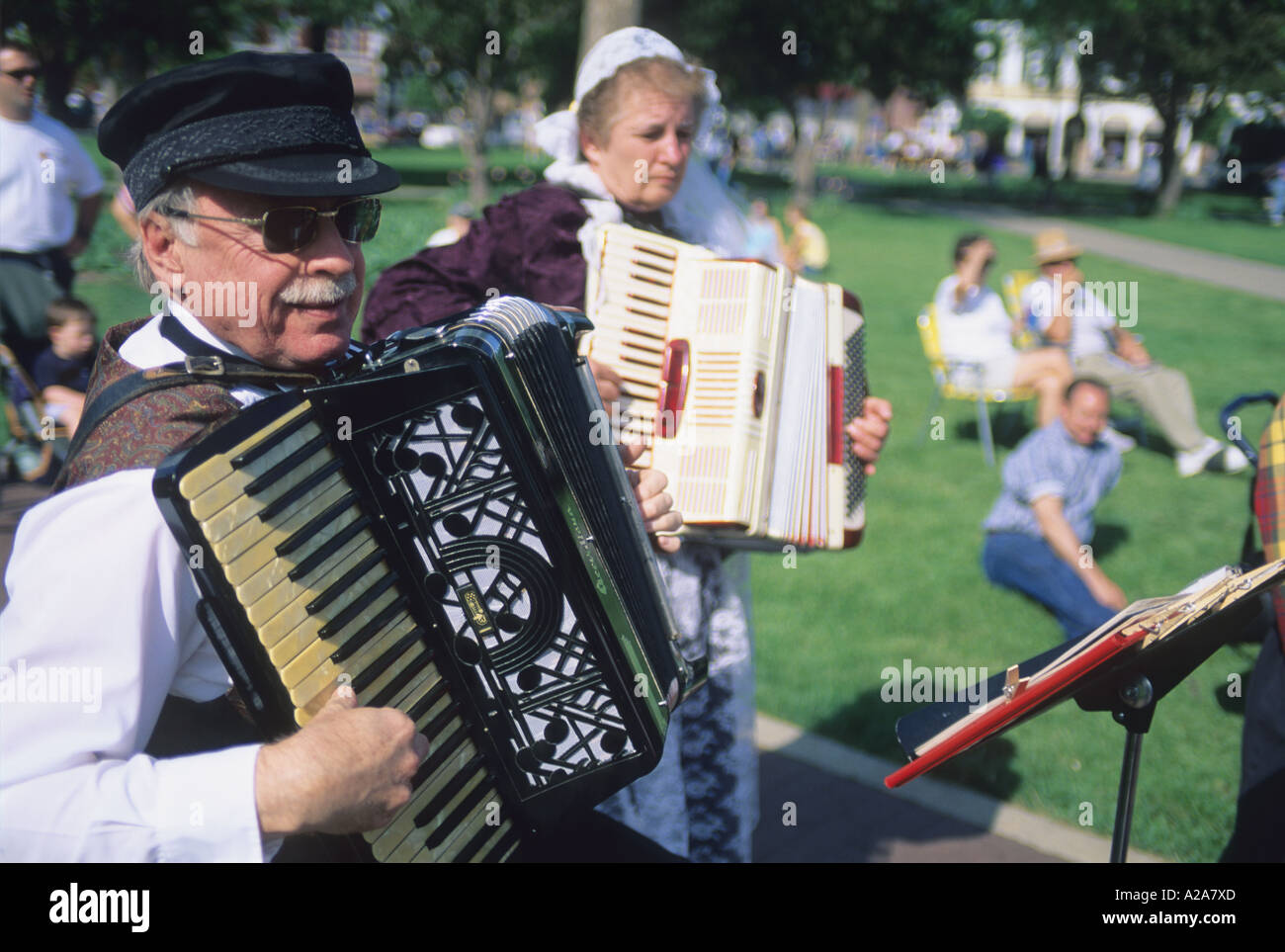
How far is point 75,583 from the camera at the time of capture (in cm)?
128

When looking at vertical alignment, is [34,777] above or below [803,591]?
A: above

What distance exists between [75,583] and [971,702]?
1.50 m

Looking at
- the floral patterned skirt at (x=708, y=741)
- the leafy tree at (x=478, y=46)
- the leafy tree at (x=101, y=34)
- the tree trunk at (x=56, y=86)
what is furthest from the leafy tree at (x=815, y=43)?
the floral patterned skirt at (x=708, y=741)

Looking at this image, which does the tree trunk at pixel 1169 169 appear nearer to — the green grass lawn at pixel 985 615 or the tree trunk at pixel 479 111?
the tree trunk at pixel 479 111

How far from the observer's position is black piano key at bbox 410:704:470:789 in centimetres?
156

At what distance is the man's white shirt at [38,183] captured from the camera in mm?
5551

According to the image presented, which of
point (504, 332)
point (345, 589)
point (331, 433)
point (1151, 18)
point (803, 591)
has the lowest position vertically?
point (803, 591)

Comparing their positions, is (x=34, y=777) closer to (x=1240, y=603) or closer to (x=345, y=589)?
(x=345, y=589)

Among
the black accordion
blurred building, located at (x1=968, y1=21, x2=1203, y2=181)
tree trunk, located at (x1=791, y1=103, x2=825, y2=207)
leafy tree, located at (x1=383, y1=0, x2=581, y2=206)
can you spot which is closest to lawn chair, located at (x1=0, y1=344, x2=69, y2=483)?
the black accordion

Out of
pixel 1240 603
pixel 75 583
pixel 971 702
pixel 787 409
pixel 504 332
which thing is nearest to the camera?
pixel 75 583

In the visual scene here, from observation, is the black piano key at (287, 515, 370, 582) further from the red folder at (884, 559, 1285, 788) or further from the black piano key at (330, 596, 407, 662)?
the red folder at (884, 559, 1285, 788)

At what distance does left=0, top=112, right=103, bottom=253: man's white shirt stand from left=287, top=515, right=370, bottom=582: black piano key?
5.22 m

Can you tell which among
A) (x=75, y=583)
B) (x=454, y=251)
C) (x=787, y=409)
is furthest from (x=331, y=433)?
(x=787, y=409)

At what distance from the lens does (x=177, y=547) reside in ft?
4.38
